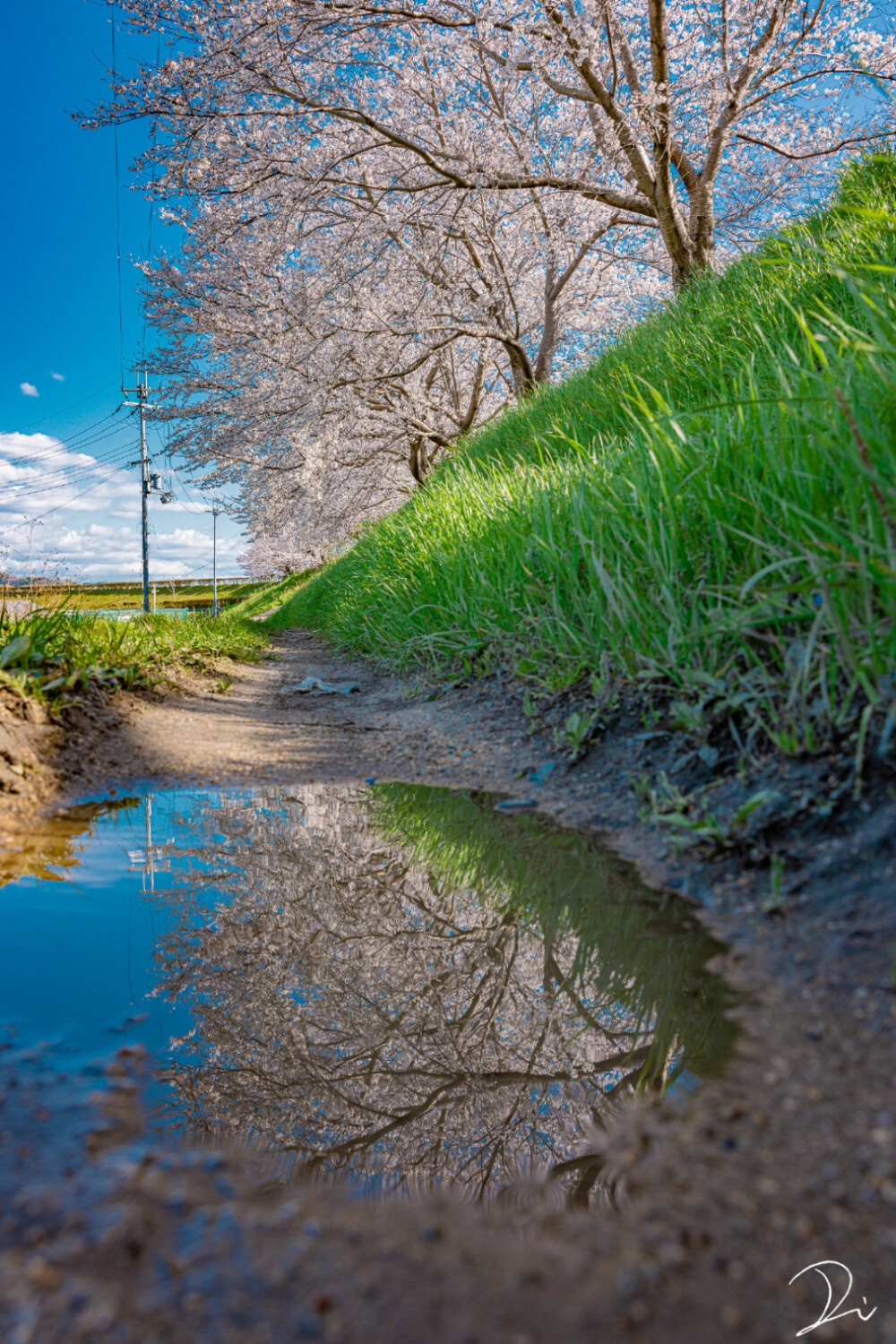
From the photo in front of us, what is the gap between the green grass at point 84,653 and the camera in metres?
2.86

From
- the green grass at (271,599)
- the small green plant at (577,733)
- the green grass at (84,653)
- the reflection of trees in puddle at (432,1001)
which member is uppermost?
the green grass at (271,599)

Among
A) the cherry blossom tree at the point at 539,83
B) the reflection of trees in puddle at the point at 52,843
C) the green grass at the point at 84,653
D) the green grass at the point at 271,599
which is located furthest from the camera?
the green grass at the point at 271,599

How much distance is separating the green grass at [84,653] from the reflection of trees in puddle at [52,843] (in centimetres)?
69

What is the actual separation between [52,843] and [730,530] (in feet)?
6.92

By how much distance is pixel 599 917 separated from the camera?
4.75 ft

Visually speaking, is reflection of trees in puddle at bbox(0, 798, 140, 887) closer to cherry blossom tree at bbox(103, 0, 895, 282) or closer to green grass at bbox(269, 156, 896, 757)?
green grass at bbox(269, 156, 896, 757)

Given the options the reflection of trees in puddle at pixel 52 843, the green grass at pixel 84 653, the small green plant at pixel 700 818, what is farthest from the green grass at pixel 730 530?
the reflection of trees in puddle at pixel 52 843

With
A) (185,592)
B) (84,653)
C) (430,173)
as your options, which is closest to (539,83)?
(430,173)

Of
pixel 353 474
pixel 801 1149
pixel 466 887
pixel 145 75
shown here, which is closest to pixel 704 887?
pixel 466 887

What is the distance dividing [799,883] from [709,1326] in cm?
89

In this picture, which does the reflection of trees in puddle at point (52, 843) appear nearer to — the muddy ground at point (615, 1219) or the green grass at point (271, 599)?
the muddy ground at point (615, 1219)

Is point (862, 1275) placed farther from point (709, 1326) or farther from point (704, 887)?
point (704, 887)

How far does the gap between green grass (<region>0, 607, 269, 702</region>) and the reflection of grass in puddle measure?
1.61 metres

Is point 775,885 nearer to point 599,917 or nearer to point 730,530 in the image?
point 599,917
